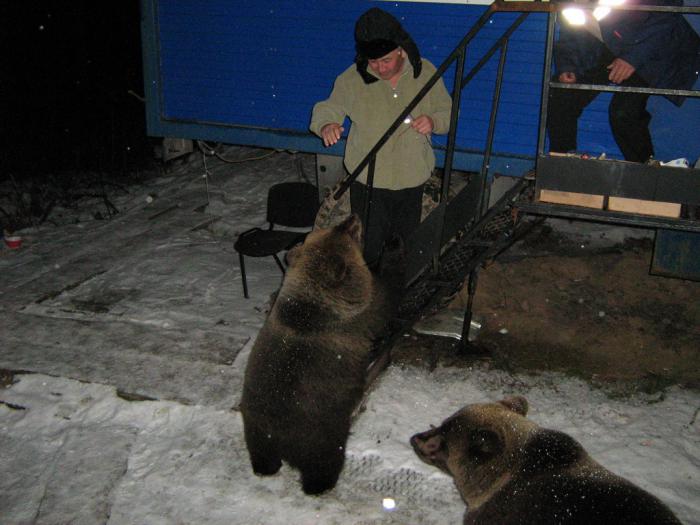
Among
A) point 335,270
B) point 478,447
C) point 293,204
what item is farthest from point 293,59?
point 478,447

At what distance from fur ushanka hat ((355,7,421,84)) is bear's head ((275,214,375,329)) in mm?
1372

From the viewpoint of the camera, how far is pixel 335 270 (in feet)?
11.5

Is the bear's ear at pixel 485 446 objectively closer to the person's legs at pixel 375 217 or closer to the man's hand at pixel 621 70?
the person's legs at pixel 375 217

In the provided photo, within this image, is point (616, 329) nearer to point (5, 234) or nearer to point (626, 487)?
point (626, 487)

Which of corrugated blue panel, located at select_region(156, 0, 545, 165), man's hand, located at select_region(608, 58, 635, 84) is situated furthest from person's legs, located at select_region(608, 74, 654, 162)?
corrugated blue panel, located at select_region(156, 0, 545, 165)

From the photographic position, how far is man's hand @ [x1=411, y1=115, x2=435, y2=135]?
412cm

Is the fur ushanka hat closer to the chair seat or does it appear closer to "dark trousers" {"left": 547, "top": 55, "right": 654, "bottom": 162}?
"dark trousers" {"left": 547, "top": 55, "right": 654, "bottom": 162}

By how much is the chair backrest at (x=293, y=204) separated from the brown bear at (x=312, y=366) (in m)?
2.53

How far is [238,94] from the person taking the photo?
7.55 m

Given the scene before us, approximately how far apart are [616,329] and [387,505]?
304 centimetres

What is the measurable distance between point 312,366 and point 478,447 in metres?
1.08

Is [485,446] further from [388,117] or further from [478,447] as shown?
[388,117]

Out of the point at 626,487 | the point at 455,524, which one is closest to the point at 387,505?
the point at 455,524

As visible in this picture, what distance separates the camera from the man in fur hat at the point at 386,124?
13.9ft
